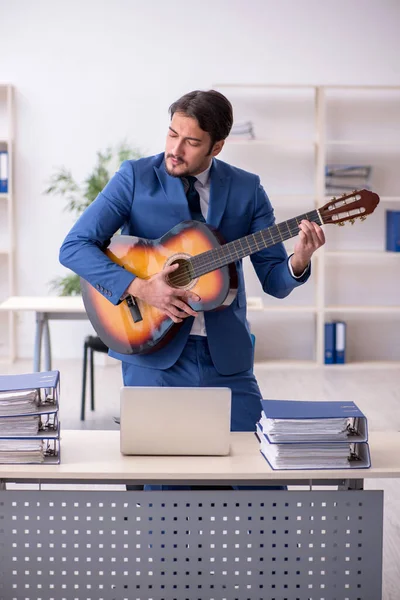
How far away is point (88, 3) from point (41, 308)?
3.00 meters

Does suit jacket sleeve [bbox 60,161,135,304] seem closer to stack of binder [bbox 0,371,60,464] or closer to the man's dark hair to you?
the man's dark hair

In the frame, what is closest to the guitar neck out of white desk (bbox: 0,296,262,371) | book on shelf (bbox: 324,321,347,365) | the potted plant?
white desk (bbox: 0,296,262,371)

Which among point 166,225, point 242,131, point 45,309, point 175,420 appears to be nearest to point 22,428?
point 175,420

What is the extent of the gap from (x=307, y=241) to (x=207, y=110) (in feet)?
1.50

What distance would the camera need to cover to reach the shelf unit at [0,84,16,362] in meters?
6.73

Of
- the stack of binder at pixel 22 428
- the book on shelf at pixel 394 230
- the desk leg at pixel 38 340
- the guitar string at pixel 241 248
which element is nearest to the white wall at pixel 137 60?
the book on shelf at pixel 394 230

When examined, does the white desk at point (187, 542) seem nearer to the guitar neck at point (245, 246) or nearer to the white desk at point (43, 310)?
the guitar neck at point (245, 246)

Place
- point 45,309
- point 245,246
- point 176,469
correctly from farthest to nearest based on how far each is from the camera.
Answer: point 45,309, point 245,246, point 176,469

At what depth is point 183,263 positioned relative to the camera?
257 cm

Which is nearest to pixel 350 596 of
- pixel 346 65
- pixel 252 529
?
pixel 252 529

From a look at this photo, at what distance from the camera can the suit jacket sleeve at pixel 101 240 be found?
8.18 feet

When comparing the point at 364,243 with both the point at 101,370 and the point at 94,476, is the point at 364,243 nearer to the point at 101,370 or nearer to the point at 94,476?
the point at 101,370

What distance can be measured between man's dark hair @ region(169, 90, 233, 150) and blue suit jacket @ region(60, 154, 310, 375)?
17 cm

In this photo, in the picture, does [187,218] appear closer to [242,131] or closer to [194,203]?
[194,203]
